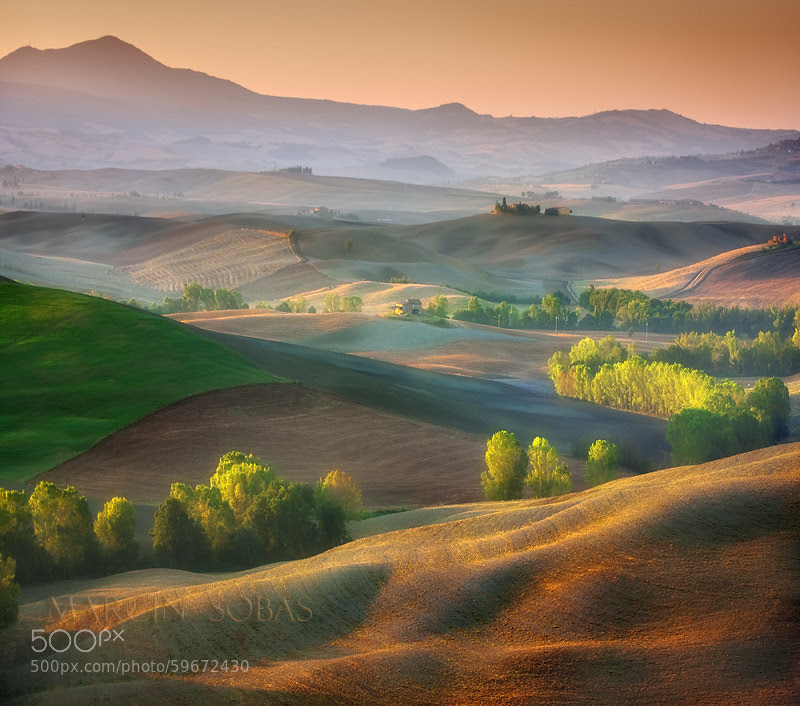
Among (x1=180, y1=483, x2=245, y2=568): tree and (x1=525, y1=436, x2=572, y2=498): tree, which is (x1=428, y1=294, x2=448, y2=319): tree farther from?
(x1=180, y1=483, x2=245, y2=568): tree

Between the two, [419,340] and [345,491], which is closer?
[345,491]

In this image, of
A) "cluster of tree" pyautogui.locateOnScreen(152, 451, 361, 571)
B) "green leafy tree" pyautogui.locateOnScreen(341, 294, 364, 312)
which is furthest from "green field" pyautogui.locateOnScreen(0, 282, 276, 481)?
"green leafy tree" pyautogui.locateOnScreen(341, 294, 364, 312)

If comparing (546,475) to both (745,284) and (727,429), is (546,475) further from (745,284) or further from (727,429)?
(745,284)

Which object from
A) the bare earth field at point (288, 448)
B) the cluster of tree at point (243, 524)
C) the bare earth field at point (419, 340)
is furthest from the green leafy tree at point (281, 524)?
the bare earth field at point (419, 340)

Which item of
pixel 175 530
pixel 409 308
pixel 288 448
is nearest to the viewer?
pixel 175 530

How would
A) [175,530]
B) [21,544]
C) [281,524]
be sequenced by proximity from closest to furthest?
[21,544] → [175,530] → [281,524]

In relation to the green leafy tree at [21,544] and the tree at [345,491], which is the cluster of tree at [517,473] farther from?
the green leafy tree at [21,544]

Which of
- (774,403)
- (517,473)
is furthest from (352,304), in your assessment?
(517,473)
